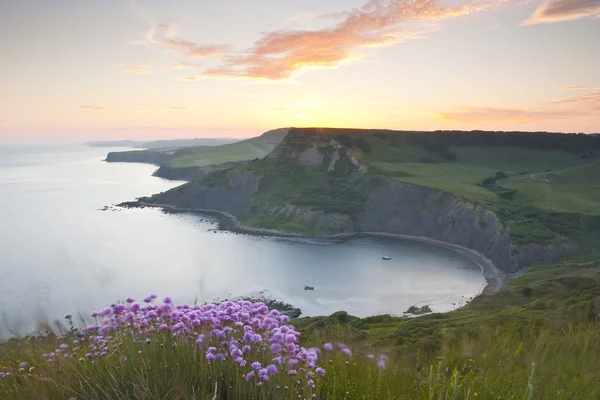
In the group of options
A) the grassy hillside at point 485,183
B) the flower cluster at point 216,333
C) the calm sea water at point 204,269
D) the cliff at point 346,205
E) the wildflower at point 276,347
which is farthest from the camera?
the cliff at point 346,205

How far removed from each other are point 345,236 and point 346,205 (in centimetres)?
1630

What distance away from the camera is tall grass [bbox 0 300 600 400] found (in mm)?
4801

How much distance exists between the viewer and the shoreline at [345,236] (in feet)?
325

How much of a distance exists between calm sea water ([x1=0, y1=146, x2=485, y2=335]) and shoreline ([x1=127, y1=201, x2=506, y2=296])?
355 centimetres

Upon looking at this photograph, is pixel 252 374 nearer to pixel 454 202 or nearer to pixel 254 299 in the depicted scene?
pixel 254 299

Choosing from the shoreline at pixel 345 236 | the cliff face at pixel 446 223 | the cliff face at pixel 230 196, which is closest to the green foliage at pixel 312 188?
the cliff face at pixel 230 196

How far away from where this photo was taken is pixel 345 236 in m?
146

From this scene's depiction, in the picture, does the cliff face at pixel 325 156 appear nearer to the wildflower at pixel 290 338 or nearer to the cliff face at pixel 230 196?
the cliff face at pixel 230 196

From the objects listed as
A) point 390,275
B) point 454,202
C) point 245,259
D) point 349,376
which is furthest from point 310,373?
point 454,202

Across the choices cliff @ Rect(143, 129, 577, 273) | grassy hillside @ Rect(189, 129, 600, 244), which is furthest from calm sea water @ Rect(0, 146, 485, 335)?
grassy hillside @ Rect(189, 129, 600, 244)

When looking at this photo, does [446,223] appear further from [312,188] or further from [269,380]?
[269,380]

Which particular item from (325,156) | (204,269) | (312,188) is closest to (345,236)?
(312,188)

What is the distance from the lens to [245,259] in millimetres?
116062

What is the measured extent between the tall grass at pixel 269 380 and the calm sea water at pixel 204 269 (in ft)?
225
